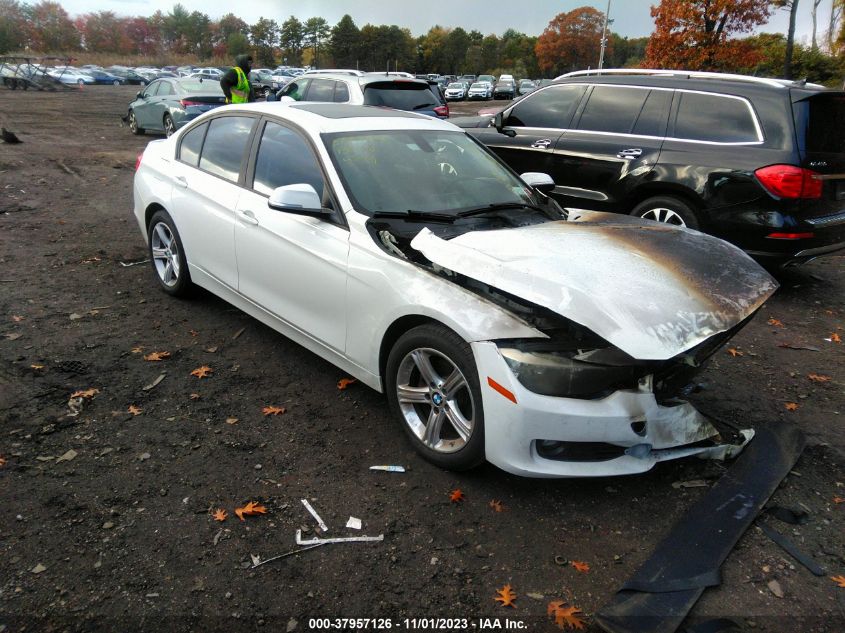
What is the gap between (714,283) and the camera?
305 centimetres

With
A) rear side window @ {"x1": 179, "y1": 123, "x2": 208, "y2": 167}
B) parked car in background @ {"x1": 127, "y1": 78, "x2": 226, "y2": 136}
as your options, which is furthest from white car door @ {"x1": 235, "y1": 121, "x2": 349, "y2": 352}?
parked car in background @ {"x1": 127, "y1": 78, "x2": 226, "y2": 136}

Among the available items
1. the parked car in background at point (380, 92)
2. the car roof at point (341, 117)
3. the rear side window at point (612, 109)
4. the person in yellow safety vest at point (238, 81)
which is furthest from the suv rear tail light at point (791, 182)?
the person in yellow safety vest at point (238, 81)

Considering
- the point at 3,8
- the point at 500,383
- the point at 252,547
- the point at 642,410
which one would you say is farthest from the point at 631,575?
the point at 3,8

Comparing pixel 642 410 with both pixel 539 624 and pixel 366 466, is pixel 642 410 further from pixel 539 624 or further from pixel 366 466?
pixel 366 466

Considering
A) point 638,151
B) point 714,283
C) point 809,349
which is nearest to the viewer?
point 714,283

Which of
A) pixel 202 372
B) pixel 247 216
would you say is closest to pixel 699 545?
pixel 202 372

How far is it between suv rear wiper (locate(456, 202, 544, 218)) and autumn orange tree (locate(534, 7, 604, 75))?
97.8 meters

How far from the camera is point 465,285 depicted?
3188 mm

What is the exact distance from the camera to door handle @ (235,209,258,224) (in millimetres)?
4207

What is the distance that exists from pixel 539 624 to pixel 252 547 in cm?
124

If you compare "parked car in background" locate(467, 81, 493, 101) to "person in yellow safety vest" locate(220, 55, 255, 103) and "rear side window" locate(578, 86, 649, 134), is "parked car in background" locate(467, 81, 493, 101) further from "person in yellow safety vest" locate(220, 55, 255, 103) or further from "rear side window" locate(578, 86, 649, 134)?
"rear side window" locate(578, 86, 649, 134)

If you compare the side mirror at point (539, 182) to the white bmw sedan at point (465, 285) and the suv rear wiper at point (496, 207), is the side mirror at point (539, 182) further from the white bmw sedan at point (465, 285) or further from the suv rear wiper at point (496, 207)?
the suv rear wiper at point (496, 207)

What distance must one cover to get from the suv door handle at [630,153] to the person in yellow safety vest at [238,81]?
6.66m

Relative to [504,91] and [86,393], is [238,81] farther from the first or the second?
[504,91]
